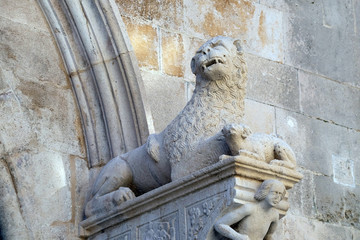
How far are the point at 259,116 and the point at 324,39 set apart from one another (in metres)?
0.96

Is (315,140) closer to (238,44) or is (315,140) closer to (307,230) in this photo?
(307,230)

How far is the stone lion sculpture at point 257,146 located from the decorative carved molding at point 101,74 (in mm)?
1072

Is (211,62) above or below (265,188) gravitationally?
above

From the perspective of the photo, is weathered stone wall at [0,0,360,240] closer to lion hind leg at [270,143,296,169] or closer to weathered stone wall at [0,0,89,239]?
weathered stone wall at [0,0,89,239]

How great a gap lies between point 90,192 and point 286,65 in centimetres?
192

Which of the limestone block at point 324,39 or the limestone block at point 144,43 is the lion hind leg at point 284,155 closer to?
the limestone block at point 144,43

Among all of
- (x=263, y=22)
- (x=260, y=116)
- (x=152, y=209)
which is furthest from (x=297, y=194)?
(x=152, y=209)

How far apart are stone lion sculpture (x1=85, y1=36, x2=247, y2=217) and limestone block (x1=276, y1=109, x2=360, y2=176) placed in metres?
1.49

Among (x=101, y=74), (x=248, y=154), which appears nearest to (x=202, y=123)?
(x=248, y=154)

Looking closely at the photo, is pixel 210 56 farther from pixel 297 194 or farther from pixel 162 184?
pixel 297 194

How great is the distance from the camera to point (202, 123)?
5594mm

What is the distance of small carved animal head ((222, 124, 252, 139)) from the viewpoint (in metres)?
5.21

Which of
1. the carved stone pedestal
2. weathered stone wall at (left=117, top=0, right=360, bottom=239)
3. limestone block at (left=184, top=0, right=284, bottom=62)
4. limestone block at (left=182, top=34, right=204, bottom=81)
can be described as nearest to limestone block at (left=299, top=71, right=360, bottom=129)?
weathered stone wall at (left=117, top=0, right=360, bottom=239)

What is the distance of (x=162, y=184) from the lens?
19.1 feet
